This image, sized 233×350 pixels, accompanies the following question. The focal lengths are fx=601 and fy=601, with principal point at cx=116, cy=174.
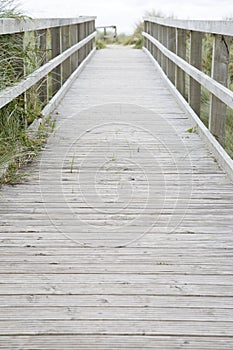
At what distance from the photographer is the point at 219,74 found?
4504mm

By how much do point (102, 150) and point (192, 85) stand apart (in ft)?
6.20

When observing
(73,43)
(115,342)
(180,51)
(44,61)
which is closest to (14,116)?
(44,61)

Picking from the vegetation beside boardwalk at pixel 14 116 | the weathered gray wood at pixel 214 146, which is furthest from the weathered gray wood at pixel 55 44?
the vegetation beside boardwalk at pixel 14 116

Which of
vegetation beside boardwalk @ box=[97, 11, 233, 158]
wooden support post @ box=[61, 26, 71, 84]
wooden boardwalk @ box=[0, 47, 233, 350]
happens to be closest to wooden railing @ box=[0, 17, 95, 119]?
wooden support post @ box=[61, 26, 71, 84]

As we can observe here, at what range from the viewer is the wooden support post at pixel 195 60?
5.81 meters

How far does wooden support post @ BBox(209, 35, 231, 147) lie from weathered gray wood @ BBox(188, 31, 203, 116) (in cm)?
127

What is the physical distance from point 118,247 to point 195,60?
141 inches

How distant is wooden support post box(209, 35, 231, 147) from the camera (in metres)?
4.39

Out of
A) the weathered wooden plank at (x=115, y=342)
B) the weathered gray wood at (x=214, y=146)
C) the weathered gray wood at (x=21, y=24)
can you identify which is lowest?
the weathered wooden plank at (x=115, y=342)

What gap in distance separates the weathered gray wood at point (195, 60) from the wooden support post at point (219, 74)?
127 centimetres

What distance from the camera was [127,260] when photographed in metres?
2.57

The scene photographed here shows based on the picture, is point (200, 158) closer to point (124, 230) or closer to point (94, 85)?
point (124, 230)

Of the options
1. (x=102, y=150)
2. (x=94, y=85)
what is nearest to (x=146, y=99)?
(x=94, y=85)

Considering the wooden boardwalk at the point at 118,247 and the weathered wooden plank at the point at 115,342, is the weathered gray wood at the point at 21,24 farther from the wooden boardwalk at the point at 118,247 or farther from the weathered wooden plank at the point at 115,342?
the weathered wooden plank at the point at 115,342
